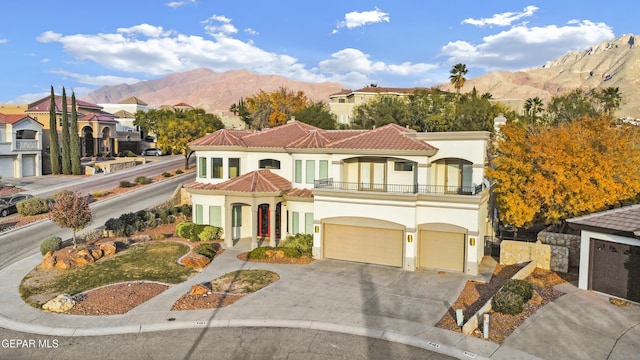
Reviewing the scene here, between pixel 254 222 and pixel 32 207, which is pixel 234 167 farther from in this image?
pixel 32 207

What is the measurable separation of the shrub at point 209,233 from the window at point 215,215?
0.57 metres

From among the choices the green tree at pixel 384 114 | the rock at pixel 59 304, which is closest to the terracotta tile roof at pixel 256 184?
the rock at pixel 59 304

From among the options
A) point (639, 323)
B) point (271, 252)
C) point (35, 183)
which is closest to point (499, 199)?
point (639, 323)

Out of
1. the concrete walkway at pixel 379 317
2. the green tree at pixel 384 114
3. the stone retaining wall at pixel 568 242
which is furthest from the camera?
the green tree at pixel 384 114

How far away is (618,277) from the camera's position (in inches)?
800

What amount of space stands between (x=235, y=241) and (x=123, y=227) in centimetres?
885

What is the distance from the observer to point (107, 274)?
80.8 ft

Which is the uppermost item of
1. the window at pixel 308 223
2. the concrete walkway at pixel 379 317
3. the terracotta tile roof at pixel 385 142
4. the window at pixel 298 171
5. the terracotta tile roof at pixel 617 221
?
the terracotta tile roof at pixel 385 142

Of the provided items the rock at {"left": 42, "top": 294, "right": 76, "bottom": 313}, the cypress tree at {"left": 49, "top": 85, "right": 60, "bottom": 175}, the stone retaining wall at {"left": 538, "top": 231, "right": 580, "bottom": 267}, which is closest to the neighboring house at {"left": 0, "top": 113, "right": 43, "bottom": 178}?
the cypress tree at {"left": 49, "top": 85, "right": 60, "bottom": 175}

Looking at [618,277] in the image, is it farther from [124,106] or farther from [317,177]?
[124,106]

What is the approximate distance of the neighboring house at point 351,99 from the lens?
88.0 m

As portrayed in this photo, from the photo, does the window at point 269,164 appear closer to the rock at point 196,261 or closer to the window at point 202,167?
the window at point 202,167

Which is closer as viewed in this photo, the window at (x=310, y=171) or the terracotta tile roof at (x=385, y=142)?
the terracotta tile roof at (x=385, y=142)

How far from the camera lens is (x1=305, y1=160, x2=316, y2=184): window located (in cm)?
3194
